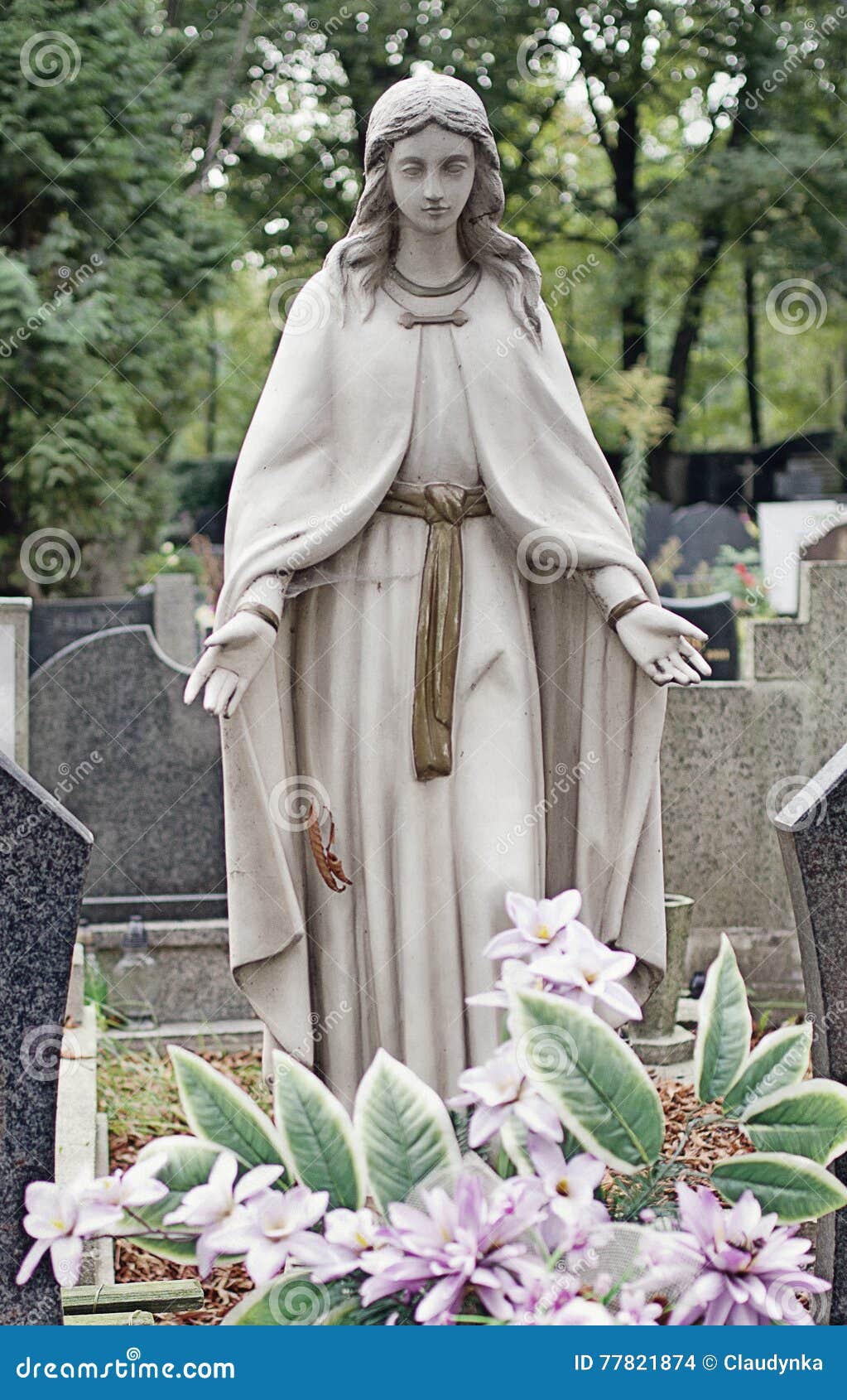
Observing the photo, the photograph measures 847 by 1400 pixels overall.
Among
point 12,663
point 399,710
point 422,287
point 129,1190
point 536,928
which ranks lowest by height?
point 129,1190

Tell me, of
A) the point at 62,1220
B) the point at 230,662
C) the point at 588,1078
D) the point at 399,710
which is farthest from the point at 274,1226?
the point at 399,710

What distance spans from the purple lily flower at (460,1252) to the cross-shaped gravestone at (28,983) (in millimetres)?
1122

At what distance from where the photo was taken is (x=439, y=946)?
394 cm

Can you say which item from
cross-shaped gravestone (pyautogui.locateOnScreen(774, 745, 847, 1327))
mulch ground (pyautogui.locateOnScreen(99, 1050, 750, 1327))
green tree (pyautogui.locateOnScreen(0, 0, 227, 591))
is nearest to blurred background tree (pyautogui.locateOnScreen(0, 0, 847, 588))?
green tree (pyautogui.locateOnScreen(0, 0, 227, 591))

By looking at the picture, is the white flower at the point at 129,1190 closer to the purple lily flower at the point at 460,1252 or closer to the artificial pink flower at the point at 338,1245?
the artificial pink flower at the point at 338,1245

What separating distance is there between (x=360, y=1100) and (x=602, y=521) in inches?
65.8

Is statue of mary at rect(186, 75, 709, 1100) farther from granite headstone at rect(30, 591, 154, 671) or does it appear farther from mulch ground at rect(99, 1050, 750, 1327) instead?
granite headstone at rect(30, 591, 154, 671)

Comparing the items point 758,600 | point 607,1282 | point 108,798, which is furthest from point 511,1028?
point 758,600

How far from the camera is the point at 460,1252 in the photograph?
2459 millimetres

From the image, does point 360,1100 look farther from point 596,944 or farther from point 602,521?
point 602,521

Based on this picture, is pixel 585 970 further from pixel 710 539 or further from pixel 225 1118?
pixel 710 539

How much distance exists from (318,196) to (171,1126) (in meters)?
18.0

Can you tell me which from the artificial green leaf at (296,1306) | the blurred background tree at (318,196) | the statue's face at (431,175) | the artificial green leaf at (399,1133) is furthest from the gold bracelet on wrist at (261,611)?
the blurred background tree at (318,196)

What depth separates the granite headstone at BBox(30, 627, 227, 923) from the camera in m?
7.84
